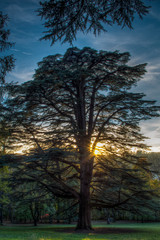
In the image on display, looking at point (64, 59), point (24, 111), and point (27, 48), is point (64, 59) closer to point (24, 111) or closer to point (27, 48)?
point (24, 111)

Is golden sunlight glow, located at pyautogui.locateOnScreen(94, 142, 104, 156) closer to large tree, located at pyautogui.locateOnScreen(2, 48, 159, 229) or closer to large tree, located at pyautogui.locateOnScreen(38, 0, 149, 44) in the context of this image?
large tree, located at pyautogui.locateOnScreen(2, 48, 159, 229)

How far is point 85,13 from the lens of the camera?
5.01 m

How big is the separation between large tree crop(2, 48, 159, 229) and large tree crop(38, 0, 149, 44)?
6570mm

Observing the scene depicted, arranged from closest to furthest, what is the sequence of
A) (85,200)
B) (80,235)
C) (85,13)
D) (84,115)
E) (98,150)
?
(85,13)
(80,235)
(98,150)
(85,200)
(84,115)

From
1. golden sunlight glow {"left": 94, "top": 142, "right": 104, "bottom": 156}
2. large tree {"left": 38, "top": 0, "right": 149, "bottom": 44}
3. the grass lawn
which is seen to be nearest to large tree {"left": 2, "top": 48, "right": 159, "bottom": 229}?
golden sunlight glow {"left": 94, "top": 142, "right": 104, "bottom": 156}

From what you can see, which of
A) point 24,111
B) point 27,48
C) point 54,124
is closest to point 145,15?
point 27,48

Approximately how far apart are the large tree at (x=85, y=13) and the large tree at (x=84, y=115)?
6570mm

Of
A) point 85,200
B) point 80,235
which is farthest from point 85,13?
point 85,200

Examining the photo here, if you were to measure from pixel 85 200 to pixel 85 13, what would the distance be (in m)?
12.2

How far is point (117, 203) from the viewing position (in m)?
14.1

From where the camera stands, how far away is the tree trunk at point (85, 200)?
13586 mm

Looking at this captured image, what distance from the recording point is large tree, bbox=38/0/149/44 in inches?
188

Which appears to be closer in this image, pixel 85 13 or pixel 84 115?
pixel 85 13

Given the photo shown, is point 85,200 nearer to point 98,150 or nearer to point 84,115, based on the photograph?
point 98,150
